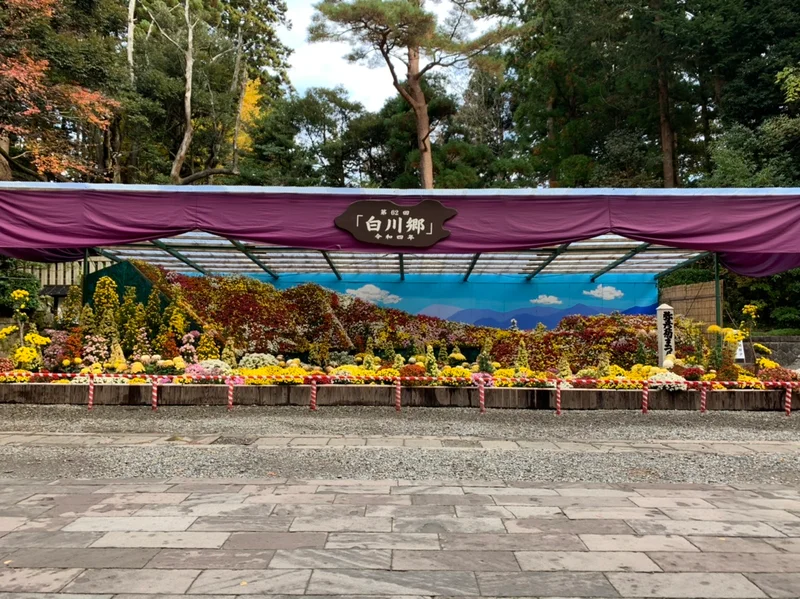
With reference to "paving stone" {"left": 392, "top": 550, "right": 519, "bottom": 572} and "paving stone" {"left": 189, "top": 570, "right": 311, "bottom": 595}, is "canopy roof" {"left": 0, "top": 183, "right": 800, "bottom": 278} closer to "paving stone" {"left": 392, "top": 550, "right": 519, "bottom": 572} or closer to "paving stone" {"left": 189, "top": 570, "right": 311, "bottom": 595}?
"paving stone" {"left": 392, "top": 550, "right": 519, "bottom": 572}

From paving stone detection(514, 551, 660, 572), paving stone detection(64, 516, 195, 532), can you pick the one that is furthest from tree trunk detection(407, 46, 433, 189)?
paving stone detection(514, 551, 660, 572)

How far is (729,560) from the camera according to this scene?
3.37m

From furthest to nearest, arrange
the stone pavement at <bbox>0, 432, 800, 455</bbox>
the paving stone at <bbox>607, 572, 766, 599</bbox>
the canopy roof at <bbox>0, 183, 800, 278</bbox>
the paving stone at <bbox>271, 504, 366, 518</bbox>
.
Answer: the canopy roof at <bbox>0, 183, 800, 278</bbox>, the stone pavement at <bbox>0, 432, 800, 455</bbox>, the paving stone at <bbox>271, 504, 366, 518</bbox>, the paving stone at <bbox>607, 572, 766, 599</bbox>

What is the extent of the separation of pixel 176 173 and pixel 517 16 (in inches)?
704

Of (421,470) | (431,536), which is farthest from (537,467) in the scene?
(431,536)

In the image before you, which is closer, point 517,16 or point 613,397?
point 613,397

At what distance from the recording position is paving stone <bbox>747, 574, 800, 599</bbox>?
2941 millimetres

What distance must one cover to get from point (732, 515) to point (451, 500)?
2149 millimetres

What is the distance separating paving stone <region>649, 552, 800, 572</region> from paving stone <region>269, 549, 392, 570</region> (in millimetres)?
1686

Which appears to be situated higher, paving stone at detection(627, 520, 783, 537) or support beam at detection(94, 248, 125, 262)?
support beam at detection(94, 248, 125, 262)

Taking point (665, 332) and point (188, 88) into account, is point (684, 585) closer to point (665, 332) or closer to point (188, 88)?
point (665, 332)

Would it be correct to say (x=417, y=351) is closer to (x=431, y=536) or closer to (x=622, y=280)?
(x=622, y=280)

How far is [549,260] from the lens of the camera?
492 inches

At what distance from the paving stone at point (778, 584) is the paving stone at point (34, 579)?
3.85 m
